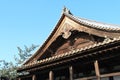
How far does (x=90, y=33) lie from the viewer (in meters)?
12.9

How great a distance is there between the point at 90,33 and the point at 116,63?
2.54 meters

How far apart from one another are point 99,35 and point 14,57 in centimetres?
3505

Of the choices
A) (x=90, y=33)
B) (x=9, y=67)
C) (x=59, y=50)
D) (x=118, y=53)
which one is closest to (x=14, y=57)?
(x=9, y=67)

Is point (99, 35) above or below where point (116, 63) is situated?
above

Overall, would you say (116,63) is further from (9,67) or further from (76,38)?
(9,67)

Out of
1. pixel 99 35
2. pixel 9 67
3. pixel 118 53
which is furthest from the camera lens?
pixel 9 67

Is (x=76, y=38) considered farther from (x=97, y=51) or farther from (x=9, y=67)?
(x=9, y=67)

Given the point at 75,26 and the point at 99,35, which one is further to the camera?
the point at 75,26

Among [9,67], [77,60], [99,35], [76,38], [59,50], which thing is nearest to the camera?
[77,60]

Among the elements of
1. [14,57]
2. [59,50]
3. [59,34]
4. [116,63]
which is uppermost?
[14,57]

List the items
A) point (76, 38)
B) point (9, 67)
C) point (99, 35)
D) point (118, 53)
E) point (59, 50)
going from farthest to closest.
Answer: point (9, 67)
point (59, 50)
point (76, 38)
point (99, 35)
point (118, 53)

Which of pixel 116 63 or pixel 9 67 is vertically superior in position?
pixel 9 67

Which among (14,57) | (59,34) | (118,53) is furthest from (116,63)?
(14,57)

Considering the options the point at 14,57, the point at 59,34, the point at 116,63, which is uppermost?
the point at 14,57
